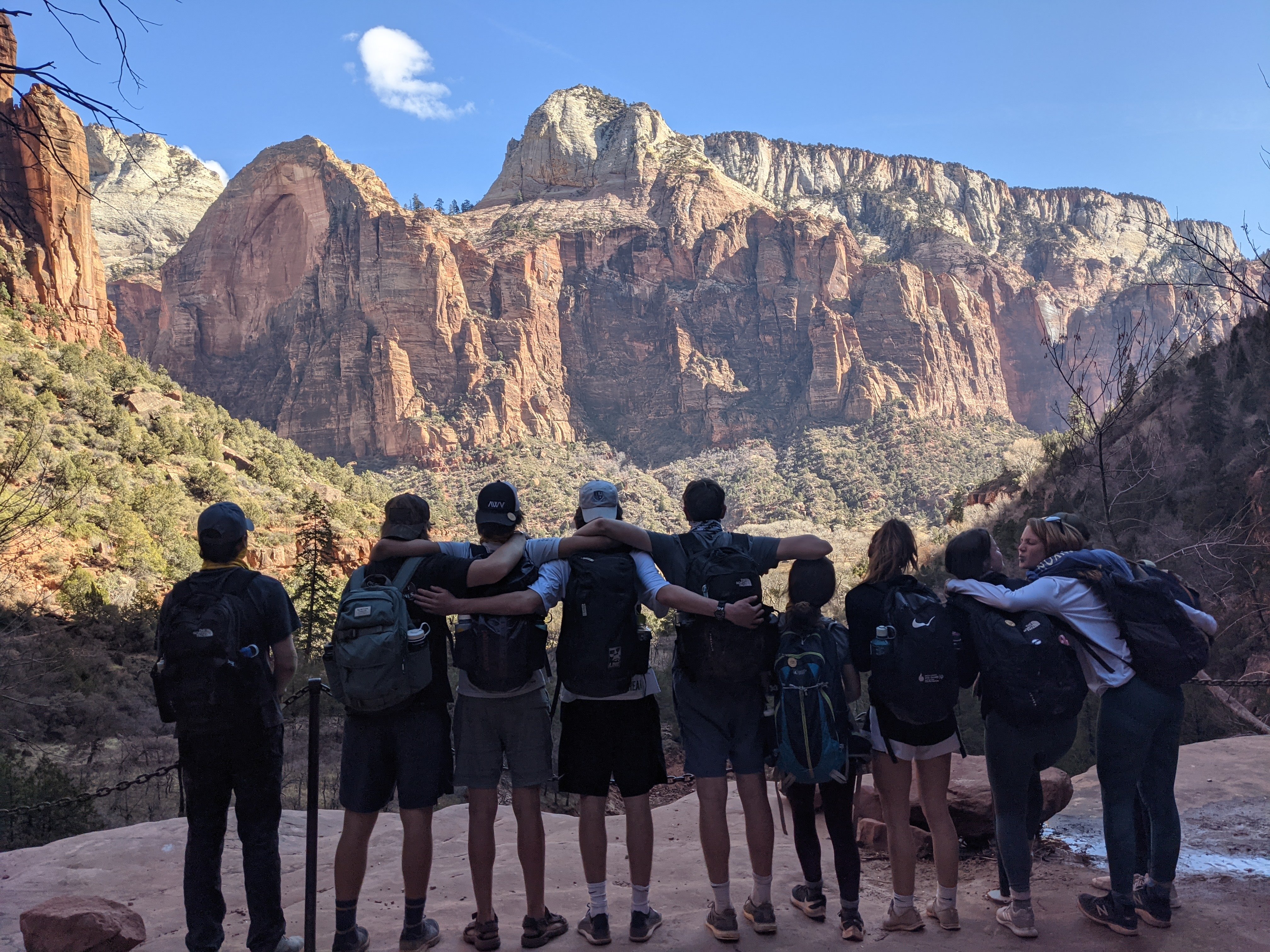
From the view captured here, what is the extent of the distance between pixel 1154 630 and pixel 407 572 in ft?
10.4

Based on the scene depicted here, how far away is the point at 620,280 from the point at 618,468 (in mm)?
26019

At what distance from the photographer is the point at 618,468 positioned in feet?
255

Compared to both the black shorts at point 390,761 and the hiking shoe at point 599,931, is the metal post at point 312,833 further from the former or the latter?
the hiking shoe at point 599,931

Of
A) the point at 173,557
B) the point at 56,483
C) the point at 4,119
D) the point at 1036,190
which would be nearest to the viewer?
the point at 4,119

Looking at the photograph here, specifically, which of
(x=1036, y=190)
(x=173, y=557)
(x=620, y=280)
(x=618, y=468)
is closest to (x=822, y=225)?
(x=620, y=280)

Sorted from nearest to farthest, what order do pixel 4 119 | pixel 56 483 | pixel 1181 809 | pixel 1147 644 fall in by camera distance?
pixel 4 119, pixel 1147 644, pixel 1181 809, pixel 56 483

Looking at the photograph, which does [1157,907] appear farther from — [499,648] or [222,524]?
[222,524]

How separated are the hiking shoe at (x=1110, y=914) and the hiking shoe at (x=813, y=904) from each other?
1.14 metres

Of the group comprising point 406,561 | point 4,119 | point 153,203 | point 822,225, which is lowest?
point 406,561

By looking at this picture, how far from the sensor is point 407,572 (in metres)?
3.46

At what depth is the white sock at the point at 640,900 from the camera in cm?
341

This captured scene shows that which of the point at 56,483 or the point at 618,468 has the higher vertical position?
the point at 618,468

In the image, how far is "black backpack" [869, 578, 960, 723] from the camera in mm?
3387

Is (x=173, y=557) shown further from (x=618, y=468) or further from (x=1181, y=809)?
(x=618, y=468)
